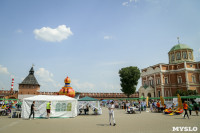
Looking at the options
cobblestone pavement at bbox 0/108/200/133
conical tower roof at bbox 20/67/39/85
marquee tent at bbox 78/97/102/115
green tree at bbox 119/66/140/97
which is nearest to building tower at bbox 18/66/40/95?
conical tower roof at bbox 20/67/39/85

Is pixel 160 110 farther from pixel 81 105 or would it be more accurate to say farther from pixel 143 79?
pixel 143 79

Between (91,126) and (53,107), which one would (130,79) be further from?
(91,126)

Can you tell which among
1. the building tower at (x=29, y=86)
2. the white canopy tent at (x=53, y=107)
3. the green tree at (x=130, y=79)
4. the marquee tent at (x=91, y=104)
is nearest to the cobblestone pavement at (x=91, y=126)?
the white canopy tent at (x=53, y=107)

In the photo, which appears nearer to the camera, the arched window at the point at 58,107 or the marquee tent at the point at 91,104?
the arched window at the point at 58,107

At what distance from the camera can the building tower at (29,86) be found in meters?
44.1

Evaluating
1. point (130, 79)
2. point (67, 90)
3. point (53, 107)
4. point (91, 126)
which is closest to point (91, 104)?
point (53, 107)

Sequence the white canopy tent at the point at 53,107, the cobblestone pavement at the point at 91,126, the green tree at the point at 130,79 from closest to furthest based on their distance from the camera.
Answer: the cobblestone pavement at the point at 91,126
the white canopy tent at the point at 53,107
the green tree at the point at 130,79

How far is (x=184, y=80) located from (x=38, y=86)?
45.5m

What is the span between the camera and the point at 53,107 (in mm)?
14977

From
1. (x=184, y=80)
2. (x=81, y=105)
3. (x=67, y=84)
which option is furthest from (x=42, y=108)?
(x=184, y=80)

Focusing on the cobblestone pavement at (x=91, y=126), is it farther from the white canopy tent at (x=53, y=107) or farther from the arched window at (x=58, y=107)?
the arched window at (x=58, y=107)

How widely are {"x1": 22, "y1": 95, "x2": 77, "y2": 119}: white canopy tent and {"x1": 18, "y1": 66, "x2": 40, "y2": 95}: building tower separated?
33364mm

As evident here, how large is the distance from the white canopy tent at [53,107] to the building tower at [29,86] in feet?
109

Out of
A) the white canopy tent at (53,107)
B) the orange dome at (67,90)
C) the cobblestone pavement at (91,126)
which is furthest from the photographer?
the orange dome at (67,90)
